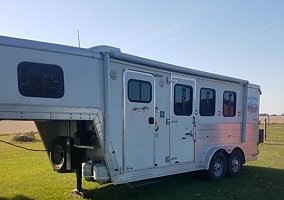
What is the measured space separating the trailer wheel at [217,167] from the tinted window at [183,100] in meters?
1.75

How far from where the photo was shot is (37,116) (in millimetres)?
5535

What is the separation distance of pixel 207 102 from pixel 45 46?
500cm

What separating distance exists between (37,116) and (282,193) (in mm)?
5948

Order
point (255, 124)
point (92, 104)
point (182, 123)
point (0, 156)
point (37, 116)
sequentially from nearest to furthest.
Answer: point (37, 116) → point (92, 104) → point (182, 123) → point (255, 124) → point (0, 156)

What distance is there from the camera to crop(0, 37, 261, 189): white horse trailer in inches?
216

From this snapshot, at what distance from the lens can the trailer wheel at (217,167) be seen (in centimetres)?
941

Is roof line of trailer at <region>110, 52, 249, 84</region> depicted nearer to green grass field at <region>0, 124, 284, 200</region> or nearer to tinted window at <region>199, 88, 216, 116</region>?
tinted window at <region>199, 88, 216, 116</region>

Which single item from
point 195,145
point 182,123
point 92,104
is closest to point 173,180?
point 195,145

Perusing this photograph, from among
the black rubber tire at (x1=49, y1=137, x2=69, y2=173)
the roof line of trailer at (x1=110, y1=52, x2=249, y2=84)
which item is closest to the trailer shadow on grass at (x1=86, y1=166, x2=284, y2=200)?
the black rubber tire at (x1=49, y1=137, x2=69, y2=173)

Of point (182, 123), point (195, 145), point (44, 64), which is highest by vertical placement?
point (44, 64)

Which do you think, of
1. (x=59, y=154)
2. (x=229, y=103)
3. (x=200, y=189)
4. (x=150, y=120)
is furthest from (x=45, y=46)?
(x=229, y=103)

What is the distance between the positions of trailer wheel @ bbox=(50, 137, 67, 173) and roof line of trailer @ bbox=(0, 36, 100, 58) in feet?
6.43

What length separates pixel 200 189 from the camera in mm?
8586

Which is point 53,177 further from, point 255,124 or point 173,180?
point 255,124
